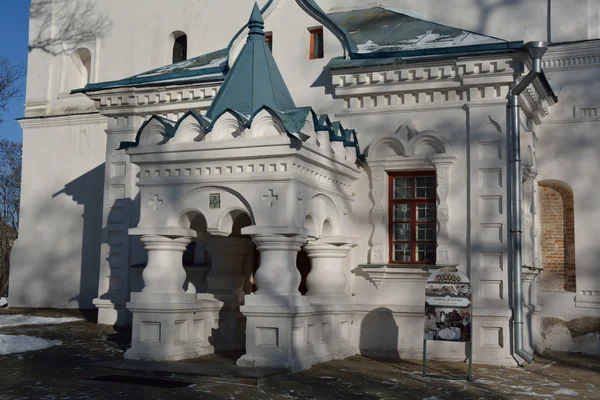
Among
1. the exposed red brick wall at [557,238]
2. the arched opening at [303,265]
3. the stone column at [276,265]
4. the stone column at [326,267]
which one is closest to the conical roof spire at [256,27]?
the stone column at [326,267]

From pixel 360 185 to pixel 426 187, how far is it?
107 cm

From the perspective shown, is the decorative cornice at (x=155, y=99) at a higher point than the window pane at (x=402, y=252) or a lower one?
higher

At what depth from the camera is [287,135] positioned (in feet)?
32.1

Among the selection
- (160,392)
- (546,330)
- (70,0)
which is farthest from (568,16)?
(70,0)

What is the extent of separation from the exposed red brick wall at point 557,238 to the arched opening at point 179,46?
876 cm

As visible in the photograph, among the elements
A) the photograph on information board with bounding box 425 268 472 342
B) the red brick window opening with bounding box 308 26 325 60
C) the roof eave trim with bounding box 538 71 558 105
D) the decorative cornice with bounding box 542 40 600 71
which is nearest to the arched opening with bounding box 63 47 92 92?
the red brick window opening with bounding box 308 26 325 60

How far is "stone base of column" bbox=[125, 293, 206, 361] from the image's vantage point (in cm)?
1039

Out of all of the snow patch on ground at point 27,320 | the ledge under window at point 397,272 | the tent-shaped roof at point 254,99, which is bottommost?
the snow patch on ground at point 27,320

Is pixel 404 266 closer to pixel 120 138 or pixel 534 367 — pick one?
pixel 534 367

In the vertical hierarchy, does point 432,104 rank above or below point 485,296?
above

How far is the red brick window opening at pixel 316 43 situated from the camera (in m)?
13.3

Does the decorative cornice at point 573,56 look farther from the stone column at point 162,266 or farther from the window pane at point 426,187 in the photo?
the stone column at point 162,266

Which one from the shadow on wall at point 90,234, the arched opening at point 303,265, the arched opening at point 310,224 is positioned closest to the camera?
the arched opening at point 310,224

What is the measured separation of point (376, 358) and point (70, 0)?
497 inches
